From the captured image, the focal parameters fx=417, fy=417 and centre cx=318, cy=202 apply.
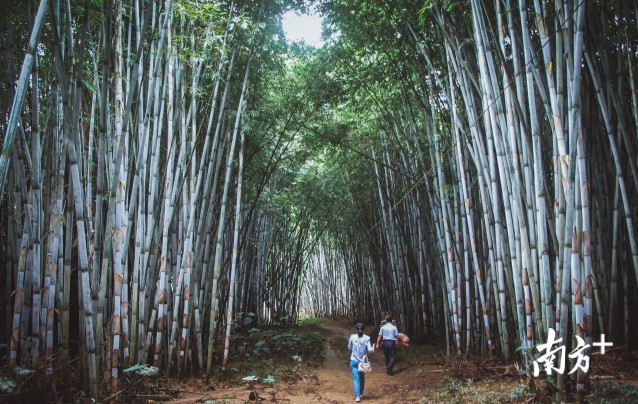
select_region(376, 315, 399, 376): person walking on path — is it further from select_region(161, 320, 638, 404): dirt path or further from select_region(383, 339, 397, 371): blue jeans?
select_region(161, 320, 638, 404): dirt path

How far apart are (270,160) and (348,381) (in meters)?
2.69

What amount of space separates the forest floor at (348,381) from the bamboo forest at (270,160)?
124 mm

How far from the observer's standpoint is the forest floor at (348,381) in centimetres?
273

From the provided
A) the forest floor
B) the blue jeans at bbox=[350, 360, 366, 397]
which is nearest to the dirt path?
the forest floor

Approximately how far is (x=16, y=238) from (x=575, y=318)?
361cm

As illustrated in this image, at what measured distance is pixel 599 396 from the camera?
2209 millimetres

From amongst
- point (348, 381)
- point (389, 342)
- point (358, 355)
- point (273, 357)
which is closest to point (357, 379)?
point (358, 355)

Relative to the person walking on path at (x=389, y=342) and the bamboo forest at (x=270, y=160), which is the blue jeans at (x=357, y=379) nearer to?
the bamboo forest at (x=270, y=160)

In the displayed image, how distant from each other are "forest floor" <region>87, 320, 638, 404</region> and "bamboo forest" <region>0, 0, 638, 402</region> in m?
0.12

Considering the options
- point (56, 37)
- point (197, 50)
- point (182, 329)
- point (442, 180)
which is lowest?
point (182, 329)

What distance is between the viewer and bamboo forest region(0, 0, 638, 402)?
2365 millimetres

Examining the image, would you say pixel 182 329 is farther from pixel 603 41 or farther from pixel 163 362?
pixel 603 41

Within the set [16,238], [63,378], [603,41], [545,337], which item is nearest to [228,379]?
[63,378]

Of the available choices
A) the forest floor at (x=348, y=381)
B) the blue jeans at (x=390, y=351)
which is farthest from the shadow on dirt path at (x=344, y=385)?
the blue jeans at (x=390, y=351)
